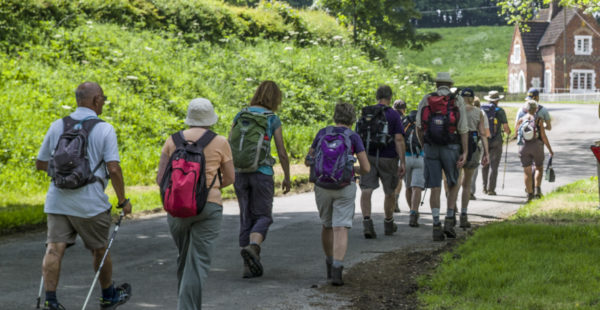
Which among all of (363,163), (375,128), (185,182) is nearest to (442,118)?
(375,128)

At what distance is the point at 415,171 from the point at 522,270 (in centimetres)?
418

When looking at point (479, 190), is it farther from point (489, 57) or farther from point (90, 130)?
point (489, 57)

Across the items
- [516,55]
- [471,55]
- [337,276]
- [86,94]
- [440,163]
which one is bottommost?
[337,276]

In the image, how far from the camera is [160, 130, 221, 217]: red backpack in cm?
512

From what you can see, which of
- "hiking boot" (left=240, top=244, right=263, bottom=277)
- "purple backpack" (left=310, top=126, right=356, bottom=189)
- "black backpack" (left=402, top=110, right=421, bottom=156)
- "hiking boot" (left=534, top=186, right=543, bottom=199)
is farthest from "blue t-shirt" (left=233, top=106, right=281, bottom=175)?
"hiking boot" (left=534, top=186, right=543, bottom=199)

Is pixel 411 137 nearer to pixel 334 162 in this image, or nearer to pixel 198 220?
pixel 334 162

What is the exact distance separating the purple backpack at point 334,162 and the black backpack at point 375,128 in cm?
222

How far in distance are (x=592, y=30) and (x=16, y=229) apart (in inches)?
2788

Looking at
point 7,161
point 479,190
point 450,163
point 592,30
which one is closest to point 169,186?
point 450,163

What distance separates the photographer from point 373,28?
31594 mm

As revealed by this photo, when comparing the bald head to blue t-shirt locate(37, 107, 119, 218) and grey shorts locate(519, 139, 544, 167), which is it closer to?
blue t-shirt locate(37, 107, 119, 218)

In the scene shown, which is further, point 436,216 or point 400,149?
point 436,216

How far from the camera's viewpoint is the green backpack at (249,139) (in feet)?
23.3

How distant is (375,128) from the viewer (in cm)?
922
